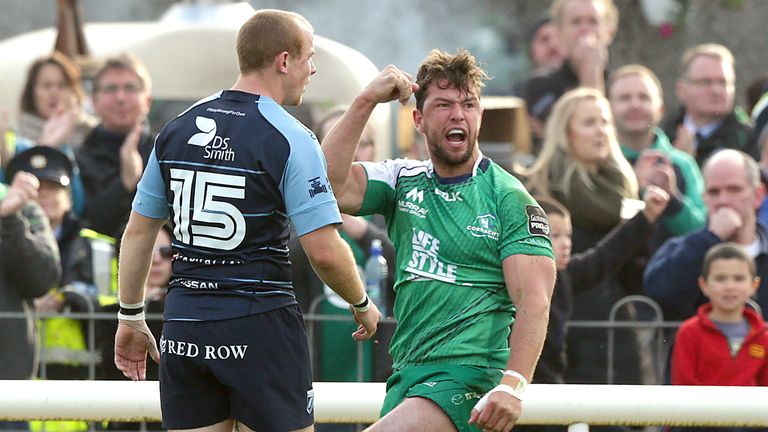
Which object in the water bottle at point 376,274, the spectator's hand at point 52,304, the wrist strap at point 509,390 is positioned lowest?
the wrist strap at point 509,390

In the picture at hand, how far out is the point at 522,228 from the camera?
15.3 ft

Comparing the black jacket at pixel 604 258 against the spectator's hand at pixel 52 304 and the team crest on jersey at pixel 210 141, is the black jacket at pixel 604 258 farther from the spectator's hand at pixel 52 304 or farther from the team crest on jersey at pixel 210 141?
the team crest on jersey at pixel 210 141

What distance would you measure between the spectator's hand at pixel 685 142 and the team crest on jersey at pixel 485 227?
4.23 m

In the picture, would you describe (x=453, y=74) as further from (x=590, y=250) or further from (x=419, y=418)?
(x=590, y=250)

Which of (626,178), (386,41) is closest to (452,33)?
(386,41)

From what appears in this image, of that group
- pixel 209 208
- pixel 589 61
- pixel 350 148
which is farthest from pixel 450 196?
pixel 589 61

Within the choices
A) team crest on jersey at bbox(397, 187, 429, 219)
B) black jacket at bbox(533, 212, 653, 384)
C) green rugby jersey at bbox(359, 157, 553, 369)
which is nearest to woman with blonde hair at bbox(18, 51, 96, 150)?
black jacket at bbox(533, 212, 653, 384)

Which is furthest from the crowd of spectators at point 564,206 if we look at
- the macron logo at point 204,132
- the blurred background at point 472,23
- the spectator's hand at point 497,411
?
the blurred background at point 472,23

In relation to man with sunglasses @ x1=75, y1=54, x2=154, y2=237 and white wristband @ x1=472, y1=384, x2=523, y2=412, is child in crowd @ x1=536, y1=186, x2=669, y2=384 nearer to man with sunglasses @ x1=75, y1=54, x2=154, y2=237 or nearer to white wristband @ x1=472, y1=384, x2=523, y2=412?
man with sunglasses @ x1=75, y1=54, x2=154, y2=237

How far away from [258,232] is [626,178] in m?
3.66

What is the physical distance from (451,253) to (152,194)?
992 millimetres

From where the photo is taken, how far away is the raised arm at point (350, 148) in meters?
4.78

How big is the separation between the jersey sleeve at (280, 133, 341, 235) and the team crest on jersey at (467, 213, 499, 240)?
52cm

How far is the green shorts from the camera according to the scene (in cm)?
461
